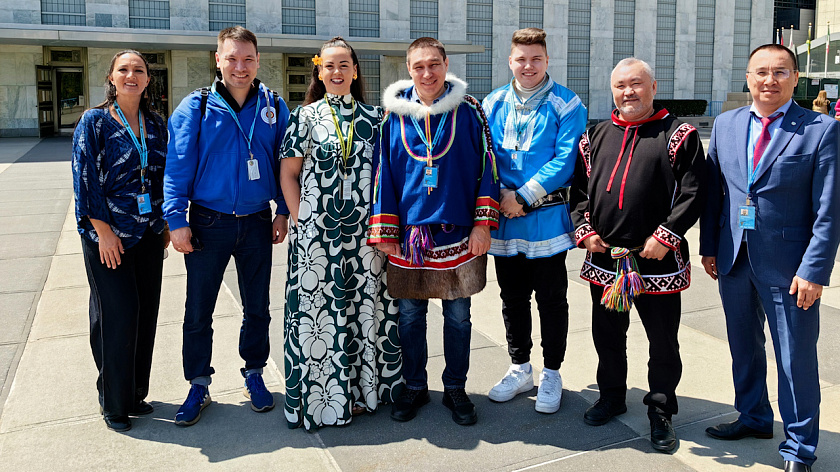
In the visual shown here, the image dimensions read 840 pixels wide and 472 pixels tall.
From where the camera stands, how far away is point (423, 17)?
3316 centimetres

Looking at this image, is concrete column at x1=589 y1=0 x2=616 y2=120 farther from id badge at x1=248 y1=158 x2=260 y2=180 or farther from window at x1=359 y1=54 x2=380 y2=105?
id badge at x1=248 y1=158 x2=260 y2=180

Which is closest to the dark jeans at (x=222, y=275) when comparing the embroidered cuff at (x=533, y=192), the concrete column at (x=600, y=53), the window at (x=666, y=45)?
the embroidered cuff at (x=533, y=192)

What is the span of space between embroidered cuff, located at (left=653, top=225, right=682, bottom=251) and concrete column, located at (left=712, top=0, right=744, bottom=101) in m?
40.8

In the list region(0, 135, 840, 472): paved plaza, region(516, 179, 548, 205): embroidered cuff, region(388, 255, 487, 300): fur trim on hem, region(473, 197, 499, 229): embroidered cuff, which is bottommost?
region(0, 135, 840, 472): paved plaza

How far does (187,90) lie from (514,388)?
27.5m

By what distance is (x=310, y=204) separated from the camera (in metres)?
3.81

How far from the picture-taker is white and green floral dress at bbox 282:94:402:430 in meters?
3.81

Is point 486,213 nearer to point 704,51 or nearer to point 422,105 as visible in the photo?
point 422,105

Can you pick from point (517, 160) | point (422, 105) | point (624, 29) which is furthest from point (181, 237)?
point (624, 29)

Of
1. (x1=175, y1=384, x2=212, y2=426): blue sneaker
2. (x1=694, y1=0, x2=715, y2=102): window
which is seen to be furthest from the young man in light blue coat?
(x1=694, y1=0, x2=715, y2=102): window

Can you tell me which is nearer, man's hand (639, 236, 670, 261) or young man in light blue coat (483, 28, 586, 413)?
man's hand (639, 236, 670, 261)

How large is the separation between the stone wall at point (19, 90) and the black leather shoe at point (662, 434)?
2944 centimetres

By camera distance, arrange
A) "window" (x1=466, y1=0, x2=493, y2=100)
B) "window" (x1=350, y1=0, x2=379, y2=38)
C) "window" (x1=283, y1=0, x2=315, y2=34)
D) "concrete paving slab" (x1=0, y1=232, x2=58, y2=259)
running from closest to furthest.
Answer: "concrete paving slab" (x1=0, y1=232, x2=58, y2=259) → "window" (x1=283, y1=0, x2=315, y2=34) → "window" (x1=350, y1=0, x2=379, y2=38) → "window" (x1=466, y1=0, x2=493, y2=100)

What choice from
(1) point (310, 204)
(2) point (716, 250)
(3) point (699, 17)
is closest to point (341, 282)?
(1) point (310, 204)
